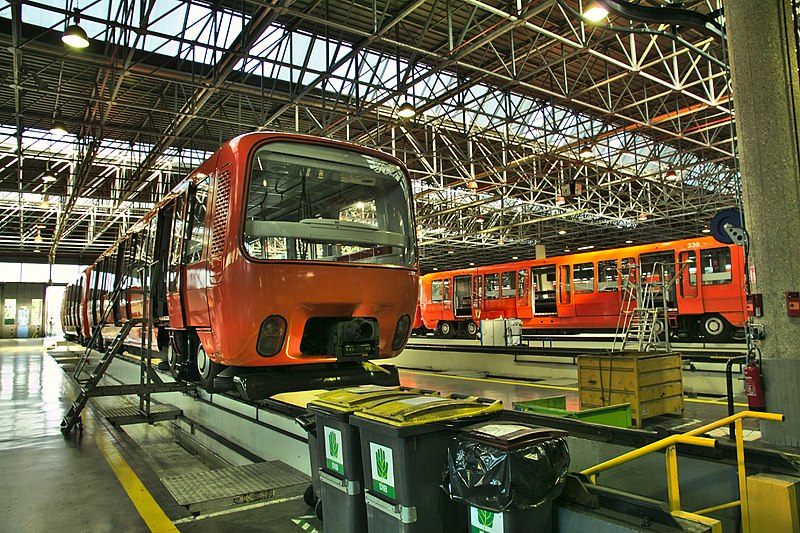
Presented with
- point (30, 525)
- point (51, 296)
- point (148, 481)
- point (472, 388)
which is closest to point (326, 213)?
point (148, 481)

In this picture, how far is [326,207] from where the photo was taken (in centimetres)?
582

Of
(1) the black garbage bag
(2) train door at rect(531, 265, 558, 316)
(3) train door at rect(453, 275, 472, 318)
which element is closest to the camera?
(1) the black garbage bag

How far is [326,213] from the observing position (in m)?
5.80

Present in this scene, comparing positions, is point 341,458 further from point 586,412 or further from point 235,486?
point 586,412

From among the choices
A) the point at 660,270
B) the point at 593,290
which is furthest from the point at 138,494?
the point at 593,290

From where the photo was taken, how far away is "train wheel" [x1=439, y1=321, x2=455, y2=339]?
2483 centimetres

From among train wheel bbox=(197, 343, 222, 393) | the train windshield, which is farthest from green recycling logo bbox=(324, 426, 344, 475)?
train wheel bbox=(197, 343, 222, 393)

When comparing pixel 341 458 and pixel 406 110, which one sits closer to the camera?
pixel 341 458

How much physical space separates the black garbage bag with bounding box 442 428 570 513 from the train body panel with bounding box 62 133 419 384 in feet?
9.81

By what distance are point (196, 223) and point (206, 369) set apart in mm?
1670

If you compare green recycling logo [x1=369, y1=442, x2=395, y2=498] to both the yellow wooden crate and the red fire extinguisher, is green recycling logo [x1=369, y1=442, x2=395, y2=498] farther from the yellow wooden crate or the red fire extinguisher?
the yellow wooden crate

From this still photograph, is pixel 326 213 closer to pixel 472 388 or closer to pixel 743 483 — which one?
pixel 743 483

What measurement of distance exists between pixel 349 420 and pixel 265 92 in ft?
41.6

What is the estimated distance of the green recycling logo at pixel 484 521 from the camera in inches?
99.5
